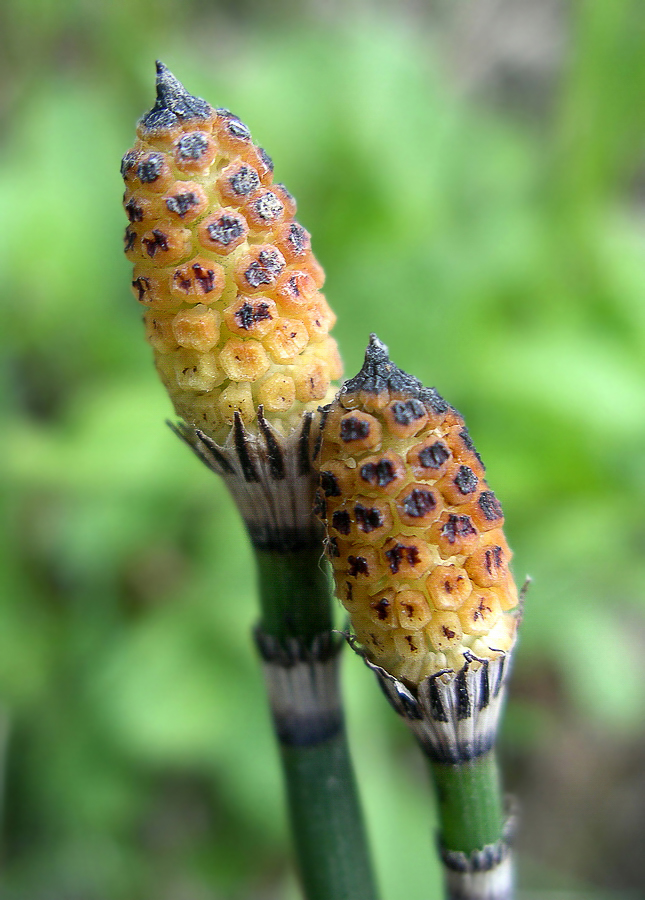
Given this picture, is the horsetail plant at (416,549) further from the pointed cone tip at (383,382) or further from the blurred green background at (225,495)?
the blurred green background at (225,495)

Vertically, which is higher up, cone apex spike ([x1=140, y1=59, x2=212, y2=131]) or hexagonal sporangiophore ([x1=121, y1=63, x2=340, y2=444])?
cone apex spike ([x1=140, y1=59, x2=212, y2=131])

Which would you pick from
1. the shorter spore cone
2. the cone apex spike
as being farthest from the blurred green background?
the cone apex spike

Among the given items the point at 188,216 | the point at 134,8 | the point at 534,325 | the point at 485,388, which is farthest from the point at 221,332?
the point at 134,8

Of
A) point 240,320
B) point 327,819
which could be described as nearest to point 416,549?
point 240,320

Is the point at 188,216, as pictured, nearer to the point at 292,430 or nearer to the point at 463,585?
the point at 292,430

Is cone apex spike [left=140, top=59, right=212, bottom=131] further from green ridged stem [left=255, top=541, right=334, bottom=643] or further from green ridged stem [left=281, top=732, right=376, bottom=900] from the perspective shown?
green ridged stem [left=281, top=732, right=376, bottom=900]

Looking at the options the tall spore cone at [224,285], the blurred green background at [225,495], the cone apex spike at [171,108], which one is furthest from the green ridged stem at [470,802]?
the blurred green background at [225,495]

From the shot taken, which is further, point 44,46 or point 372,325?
point 44,46
